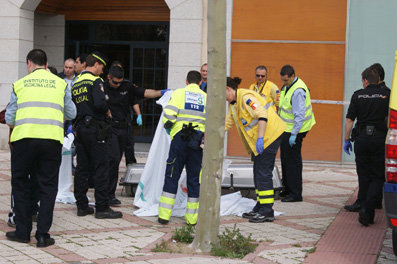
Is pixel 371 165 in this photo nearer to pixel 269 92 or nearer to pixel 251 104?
pixel 251 104

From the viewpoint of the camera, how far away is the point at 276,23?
14172mm

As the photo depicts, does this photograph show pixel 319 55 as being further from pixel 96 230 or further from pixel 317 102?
pixel 96 230

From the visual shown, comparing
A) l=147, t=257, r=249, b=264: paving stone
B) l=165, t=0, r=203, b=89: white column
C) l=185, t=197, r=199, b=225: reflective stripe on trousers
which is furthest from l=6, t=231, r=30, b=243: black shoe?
l=165, t=0, r=203, b=89: white column

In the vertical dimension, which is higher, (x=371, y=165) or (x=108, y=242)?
(x=371, y=165)

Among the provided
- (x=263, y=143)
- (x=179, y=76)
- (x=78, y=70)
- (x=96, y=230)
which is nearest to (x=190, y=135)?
(x=263, y=143)

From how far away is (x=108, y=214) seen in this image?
8.02 meters

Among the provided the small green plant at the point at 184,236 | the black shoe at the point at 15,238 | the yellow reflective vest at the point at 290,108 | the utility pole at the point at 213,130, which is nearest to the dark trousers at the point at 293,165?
the yellow reflective vest at the point at 290,108

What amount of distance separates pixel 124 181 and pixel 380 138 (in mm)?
3628

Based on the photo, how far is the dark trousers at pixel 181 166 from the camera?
310 inches

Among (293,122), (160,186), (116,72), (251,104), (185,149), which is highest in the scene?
(116,72)

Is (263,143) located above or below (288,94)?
below

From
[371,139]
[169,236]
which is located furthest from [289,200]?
[169,236]

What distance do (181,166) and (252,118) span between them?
1.04 m

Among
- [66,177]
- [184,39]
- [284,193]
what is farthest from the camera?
[184,39]
